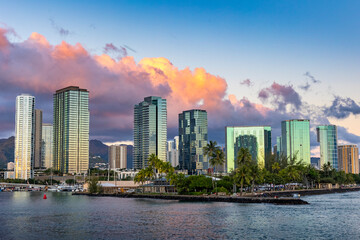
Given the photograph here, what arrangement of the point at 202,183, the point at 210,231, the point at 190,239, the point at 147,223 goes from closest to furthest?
the point at 190,239 → the point at 210,231 → the point at 147,223 → the point at 202,183

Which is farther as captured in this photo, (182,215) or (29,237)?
(182,215)

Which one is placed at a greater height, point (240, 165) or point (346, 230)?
point (240, 165)

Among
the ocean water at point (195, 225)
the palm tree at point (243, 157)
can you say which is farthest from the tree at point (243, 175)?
the ocean water at point (195, 225)

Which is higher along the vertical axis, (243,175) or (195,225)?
(243,175)

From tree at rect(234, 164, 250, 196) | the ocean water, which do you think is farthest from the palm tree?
the ocean water

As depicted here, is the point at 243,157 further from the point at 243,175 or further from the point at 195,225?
the point at 195,225

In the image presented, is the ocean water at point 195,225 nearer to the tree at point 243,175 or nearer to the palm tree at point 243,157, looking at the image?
the tree at point 243,175

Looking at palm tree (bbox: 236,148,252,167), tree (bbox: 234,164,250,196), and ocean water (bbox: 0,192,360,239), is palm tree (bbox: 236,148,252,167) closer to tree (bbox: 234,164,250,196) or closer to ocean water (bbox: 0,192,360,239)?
tree (bbox: 234,164,250,196)

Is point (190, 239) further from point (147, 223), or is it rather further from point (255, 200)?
point (255, 200)

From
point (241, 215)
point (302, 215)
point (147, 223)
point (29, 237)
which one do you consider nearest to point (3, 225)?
point (29, 237)

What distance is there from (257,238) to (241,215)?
33.5 meters

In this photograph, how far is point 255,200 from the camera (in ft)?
485

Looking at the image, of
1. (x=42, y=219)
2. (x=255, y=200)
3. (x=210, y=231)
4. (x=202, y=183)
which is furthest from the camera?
(x=202, y=183)

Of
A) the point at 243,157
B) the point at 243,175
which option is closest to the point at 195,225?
the point at 243,175
